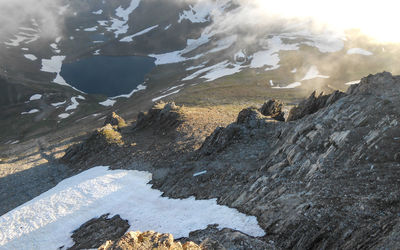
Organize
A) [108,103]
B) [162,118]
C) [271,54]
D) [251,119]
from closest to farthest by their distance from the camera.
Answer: [251,119] < [162,118] < [108,103] < [271,54]

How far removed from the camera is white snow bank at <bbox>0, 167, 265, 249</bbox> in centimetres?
2078

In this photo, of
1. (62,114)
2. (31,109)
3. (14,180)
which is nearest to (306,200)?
(14,180)

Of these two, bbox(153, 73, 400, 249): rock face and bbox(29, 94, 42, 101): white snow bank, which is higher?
bbox(153, 73, 400, 249): rock face

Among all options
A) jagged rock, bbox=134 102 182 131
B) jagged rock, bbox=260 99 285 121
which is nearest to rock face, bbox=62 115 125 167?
jagged rock, bbox=134 102 182 131

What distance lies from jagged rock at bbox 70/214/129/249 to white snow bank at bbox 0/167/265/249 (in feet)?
2.23

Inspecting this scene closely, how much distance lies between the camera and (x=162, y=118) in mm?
52750

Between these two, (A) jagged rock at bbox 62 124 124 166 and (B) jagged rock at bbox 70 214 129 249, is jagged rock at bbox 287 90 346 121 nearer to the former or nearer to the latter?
(B) jagged rock at bbox 70 214 129 249

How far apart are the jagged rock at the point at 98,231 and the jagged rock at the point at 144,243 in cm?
986

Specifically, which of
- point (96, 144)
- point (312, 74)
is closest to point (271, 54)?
point (312, 74)

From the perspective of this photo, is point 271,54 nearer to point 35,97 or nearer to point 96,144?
point 96,144

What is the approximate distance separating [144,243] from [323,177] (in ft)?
42.4

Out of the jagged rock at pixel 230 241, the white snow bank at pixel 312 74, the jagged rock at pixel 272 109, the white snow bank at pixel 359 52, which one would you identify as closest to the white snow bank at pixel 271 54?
the white snow bank at pixel 312 74

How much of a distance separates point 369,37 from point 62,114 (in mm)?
172117

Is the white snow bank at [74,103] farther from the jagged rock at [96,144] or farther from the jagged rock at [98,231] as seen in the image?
the jagged rock at [98,231]
